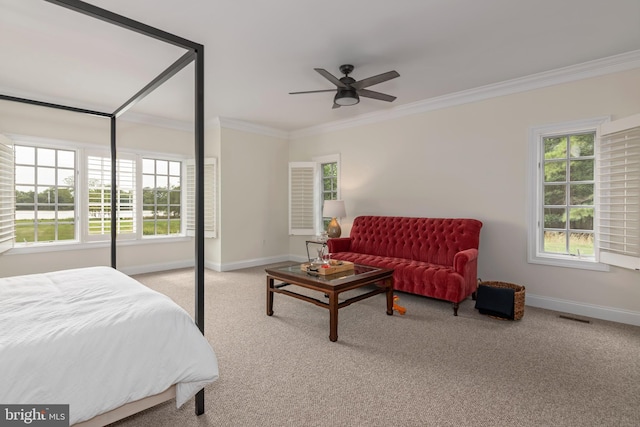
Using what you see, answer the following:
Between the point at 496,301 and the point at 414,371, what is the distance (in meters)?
1.64

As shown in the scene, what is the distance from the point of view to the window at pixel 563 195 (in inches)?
150

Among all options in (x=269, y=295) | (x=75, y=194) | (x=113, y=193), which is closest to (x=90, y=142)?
(x=75, y=194)

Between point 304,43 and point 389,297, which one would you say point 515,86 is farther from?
point 389,297

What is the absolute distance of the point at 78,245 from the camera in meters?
5.06

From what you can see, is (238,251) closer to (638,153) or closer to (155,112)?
(155,112)

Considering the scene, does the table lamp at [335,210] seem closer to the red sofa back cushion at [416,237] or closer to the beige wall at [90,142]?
the red sofa back cushion at [416,237]

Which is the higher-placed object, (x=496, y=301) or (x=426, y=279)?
(x=426, y=279)

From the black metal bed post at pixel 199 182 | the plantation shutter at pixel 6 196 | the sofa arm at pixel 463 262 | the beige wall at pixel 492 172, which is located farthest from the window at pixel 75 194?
the sofa arm at pixel 463 262

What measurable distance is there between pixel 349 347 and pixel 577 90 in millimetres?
3836

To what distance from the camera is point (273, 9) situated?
8.67 feet

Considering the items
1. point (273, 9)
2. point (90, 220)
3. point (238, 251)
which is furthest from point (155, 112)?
point (273, 9)

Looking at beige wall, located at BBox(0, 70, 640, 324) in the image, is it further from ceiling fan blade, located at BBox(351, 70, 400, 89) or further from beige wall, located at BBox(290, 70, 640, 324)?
ceiling fan blade, located at BBox(351, 70, 400, 89)

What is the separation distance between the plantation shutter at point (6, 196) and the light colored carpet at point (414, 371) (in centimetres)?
271

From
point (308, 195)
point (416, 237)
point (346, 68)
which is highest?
point (346, 68)
